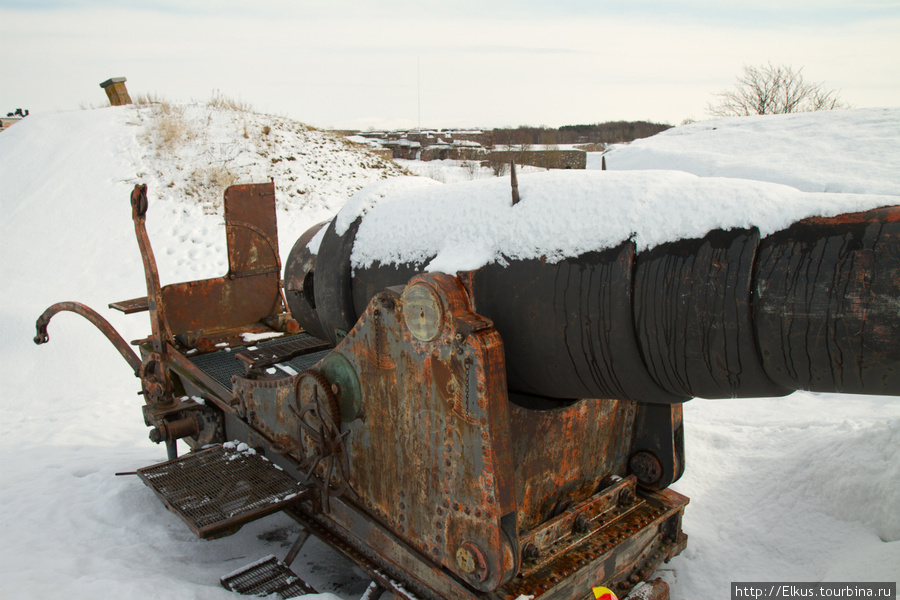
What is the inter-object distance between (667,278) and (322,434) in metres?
1.44

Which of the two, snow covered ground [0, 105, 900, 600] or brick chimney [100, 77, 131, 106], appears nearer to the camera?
snow covered ground [0, 105, 900, 600]

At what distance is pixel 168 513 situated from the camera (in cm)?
354

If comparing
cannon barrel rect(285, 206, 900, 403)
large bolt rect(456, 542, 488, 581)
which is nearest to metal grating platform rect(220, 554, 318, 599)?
large bolt rect(456, 542, 488, 581)

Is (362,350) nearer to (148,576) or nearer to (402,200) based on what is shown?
(402,200)

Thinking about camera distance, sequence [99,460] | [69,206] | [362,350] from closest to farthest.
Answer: [362,350], [99,460], [69,206]

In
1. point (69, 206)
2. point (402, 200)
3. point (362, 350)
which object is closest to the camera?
point (362, 350)

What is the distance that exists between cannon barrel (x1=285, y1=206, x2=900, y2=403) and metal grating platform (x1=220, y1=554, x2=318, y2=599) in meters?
1.30

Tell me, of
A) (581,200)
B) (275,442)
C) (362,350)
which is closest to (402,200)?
(362,350)

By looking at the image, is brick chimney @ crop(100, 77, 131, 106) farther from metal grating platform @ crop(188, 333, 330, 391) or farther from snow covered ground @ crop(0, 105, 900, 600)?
metal grating platform @ crop(188, 333, 330, 391)

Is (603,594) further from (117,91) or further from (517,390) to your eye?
(117,91)

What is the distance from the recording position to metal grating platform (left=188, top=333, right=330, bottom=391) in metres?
3.88

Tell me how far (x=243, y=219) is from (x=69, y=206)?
25.3 feet

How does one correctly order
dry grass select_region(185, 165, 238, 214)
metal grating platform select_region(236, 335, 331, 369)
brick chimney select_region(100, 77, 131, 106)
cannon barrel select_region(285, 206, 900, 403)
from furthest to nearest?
brick chimney select_region(100, 77, 131, 106) < dry grass select_region(185, 165, 238, 214) < metal grating platform select_region(236, 335, 331, 369) < cannon barrel select_region(285, 206, 900, 403)

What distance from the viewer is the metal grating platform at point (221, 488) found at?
8.82 ft
